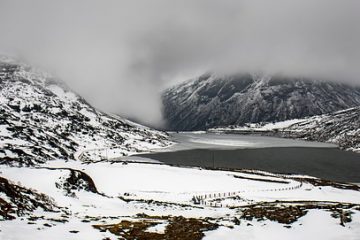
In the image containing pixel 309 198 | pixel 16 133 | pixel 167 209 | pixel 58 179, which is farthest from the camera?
Result: pixel 16 133

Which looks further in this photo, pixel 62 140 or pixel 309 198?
pixel 62 140

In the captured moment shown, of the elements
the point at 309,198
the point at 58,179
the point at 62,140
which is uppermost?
the point at 62,140

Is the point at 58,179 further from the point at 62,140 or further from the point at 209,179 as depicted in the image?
the point at 62,140

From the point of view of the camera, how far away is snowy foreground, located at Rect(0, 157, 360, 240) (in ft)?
79.0

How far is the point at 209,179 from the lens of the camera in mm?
86625

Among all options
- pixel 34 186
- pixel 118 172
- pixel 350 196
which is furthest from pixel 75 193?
pixel 350 196

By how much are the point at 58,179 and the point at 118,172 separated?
122ft

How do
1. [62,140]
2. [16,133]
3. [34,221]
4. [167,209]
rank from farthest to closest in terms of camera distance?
1. [62,140]
2. [16,133]
3. [167,209]
4. [34,221]

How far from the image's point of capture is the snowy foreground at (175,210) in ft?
79.0

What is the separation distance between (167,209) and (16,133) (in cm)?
11690

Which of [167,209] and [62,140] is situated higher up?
[62,140]

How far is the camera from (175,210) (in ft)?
140

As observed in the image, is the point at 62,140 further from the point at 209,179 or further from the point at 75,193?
the point at 75,193

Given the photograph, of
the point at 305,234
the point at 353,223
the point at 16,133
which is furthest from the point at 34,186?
the point at 16,133
